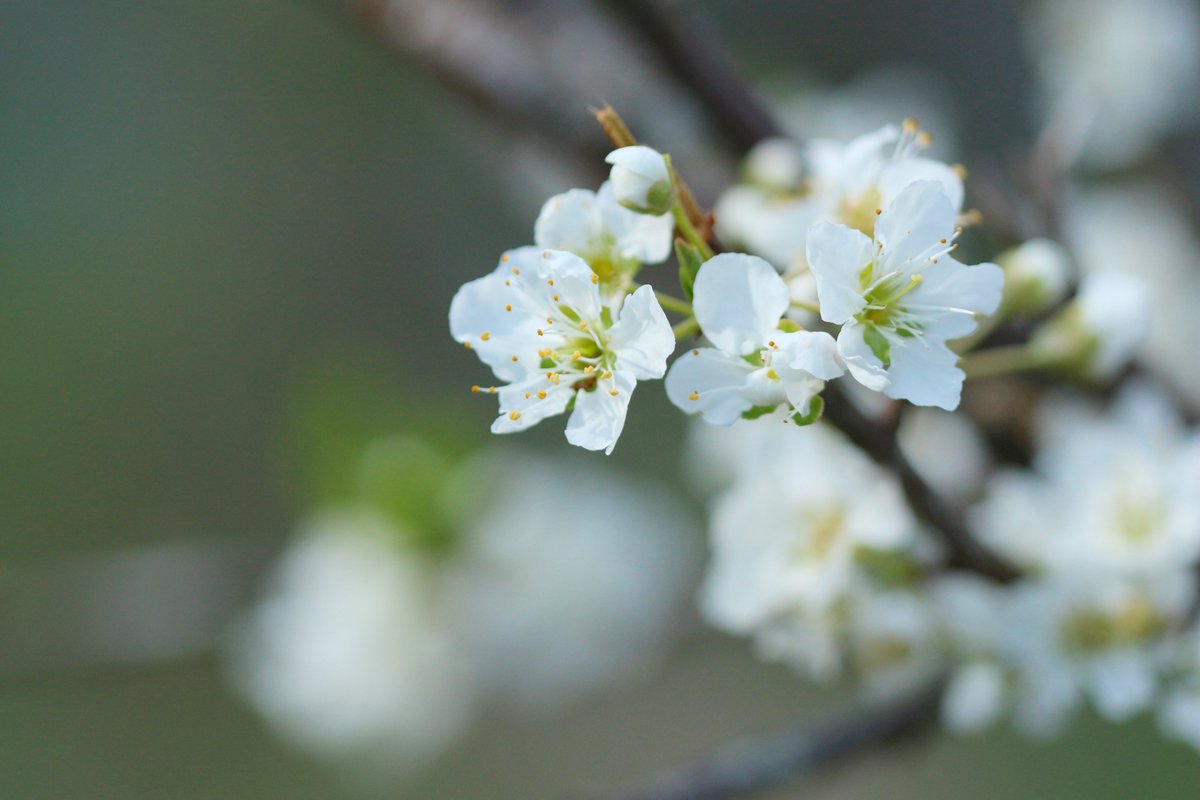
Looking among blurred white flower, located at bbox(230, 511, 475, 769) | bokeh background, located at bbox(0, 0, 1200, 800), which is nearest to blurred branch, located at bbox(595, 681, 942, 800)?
blurred white flower, located at bbox(230, 511, 475, 769)

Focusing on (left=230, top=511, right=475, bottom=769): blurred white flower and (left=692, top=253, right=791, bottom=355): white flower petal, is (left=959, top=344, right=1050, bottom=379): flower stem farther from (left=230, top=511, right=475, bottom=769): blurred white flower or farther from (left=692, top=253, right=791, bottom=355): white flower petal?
(left=230, top=511, right=475, bottom=769): blurred white flower

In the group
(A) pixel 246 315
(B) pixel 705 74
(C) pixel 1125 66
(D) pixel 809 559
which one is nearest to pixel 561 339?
(D) pixel 809 559

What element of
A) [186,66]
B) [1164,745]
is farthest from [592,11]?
[186,66]

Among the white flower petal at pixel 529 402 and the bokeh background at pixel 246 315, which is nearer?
the white flower petal at pixel 529 402

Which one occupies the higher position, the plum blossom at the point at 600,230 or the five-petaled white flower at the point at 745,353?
the plum blossom at the point at 600,230

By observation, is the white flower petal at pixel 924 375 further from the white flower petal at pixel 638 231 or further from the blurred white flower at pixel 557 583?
the blurred white flower at pixel 557 583

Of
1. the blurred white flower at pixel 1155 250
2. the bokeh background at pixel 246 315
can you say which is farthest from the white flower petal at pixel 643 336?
the bokeh background at pixel 246 315

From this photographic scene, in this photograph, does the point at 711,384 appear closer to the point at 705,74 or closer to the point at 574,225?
the point at 574,225

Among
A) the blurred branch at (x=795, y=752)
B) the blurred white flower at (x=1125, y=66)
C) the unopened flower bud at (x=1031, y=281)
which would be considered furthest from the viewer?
the blurred white flower at (x=1125, y=66)
